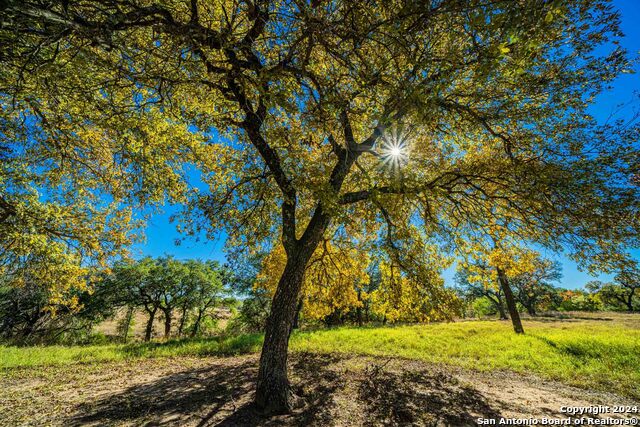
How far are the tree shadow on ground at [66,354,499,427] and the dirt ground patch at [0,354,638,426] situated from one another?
0.07 ft

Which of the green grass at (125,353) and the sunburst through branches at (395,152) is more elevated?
the sunburst through branches at (395,152)

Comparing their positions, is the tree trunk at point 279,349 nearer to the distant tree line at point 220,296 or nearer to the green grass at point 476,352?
the distant tree line at point 220,296

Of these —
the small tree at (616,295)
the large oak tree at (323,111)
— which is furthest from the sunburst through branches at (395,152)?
the small tree at (616,295)

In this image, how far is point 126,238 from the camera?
33.9ft

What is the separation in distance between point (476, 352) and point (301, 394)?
961 cm

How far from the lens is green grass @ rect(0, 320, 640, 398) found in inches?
339

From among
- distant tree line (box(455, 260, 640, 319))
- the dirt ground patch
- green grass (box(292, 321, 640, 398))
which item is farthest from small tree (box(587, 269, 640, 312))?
the dirt ground patch

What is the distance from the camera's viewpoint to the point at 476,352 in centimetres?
1162

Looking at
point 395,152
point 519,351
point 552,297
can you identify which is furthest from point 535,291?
point 395,152

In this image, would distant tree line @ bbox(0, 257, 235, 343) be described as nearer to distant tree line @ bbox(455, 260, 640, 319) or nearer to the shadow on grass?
the shadow on grass

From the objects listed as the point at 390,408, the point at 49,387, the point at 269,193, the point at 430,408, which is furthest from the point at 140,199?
the point at 430,408

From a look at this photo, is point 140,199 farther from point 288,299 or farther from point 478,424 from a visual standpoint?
point 478,424

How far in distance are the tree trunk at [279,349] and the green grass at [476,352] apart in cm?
659

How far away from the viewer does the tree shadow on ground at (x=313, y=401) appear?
5020 millimetres
